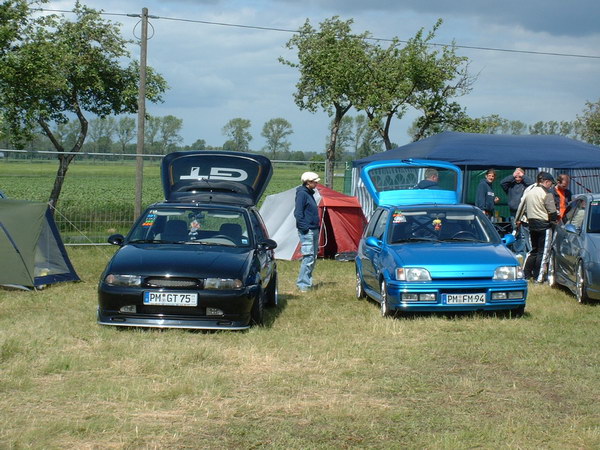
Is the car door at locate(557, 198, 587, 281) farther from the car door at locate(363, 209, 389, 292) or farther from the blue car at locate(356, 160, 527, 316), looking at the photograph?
the car door at locate(363, 209, 389, 292)

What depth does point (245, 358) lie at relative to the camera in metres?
8.09

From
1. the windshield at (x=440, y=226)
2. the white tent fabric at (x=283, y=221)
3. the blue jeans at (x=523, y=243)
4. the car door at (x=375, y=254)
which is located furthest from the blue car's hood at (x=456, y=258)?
the white tent fabric at (x=283, y=221)

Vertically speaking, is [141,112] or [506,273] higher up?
[141,112]

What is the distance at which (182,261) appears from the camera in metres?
9.51

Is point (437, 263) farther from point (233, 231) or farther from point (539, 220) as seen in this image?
point (539, 220)

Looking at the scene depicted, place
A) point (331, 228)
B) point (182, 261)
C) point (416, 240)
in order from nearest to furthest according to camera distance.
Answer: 1. point (182, 261)
2. point (416, 240)
3. point (331, 228)

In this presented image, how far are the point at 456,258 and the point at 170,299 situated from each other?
3.39 m

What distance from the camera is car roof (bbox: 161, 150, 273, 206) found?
13.4m

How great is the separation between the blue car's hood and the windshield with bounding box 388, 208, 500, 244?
0.34 m

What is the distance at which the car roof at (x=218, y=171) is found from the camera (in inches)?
527

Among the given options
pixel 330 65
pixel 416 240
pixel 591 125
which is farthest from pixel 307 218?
pixel 591 125

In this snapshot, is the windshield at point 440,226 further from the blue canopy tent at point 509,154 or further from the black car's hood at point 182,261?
the blue canopy tent at point 509,154

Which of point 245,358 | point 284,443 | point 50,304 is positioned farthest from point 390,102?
point 284,443

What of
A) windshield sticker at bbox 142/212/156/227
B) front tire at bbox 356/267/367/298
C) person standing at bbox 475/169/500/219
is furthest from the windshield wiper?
person standing at bbox 475/169/500/219
